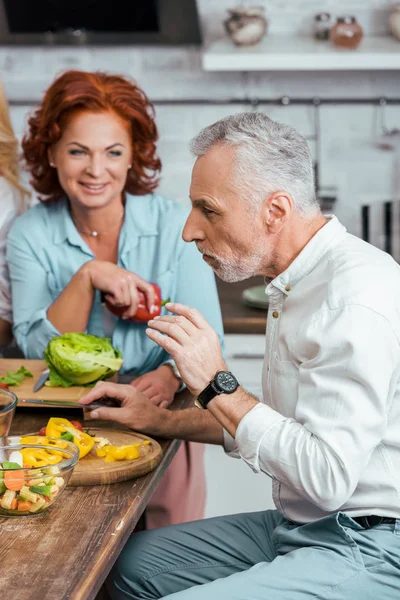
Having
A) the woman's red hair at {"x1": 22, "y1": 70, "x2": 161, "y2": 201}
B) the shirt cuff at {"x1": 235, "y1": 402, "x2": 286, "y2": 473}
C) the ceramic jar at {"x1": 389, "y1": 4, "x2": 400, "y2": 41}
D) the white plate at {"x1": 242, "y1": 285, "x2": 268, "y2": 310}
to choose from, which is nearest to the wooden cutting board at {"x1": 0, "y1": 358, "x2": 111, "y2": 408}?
the shirt cuff at {"x1": 235, "y1": 402, "x2": 286, "y2": 473}

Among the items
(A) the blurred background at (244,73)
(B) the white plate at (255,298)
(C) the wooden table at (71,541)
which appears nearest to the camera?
(C) the wooden table at (71,541)

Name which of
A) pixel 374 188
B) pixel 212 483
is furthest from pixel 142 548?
pixel 374 188

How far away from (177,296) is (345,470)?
1.15 metres

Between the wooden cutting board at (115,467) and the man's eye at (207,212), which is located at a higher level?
the man's eye at (207,212)

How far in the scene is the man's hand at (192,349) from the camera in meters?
1.80

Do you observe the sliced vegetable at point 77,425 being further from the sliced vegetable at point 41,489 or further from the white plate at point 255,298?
the white plate at point 255,298

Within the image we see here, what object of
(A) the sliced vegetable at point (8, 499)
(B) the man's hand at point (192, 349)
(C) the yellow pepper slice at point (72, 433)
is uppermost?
(B) the man's hand at point (192, 349)

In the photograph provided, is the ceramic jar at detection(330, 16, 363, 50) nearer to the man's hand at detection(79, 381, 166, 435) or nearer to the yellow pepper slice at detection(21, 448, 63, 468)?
the man's hand at detection(79, 381, 166, 435)

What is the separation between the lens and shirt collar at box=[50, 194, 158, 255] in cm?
269

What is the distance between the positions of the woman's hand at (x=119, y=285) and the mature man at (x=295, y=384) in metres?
0.47

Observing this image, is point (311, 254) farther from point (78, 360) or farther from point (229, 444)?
point (78, 360)

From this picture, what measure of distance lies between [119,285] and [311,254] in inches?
29.6

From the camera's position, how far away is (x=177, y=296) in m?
2.65

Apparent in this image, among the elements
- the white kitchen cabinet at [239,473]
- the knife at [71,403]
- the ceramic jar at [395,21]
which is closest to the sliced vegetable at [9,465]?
the knife at [71,403]
